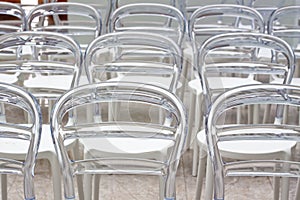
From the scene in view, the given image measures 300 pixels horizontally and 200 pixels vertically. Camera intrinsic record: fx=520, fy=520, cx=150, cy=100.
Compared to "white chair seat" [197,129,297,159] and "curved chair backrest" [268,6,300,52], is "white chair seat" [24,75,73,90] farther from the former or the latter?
"curved chair backrest" [268,6,300,52]

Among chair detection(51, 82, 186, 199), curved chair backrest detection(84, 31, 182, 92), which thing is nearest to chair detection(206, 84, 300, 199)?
chair detection(51, 82, 186, 199)

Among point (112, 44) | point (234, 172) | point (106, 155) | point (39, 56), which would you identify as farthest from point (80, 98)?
point (39, 56)

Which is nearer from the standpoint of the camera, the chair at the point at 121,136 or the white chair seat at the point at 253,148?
the chair at the point at 121,136

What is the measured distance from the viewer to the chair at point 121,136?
1.40 metres

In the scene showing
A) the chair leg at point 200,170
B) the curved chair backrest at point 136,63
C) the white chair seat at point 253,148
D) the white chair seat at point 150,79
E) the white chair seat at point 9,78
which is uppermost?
the curved chair backrest at point 136,63

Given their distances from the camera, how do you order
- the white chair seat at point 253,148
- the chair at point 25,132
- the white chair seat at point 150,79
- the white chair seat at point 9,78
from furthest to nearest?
the white chair seat at point 9,78 → the white chair seat at point 150,79 → the white chair seat at point 253,148 → the chair at point 25,132

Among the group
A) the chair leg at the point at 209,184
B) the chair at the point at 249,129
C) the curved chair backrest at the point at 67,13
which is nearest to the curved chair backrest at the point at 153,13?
the curved chair backrest at the point at 67,13

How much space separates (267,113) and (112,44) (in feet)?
3.30

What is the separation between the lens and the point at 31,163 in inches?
54.9

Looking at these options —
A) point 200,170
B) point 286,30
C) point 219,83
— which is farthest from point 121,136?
point 286,30

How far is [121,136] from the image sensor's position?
1538mm

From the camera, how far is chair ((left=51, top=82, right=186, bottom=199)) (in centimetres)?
140

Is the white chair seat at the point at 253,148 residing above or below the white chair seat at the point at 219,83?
below

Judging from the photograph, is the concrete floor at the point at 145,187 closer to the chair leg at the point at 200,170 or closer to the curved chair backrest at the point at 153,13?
the chair leg at the point at 200,170
